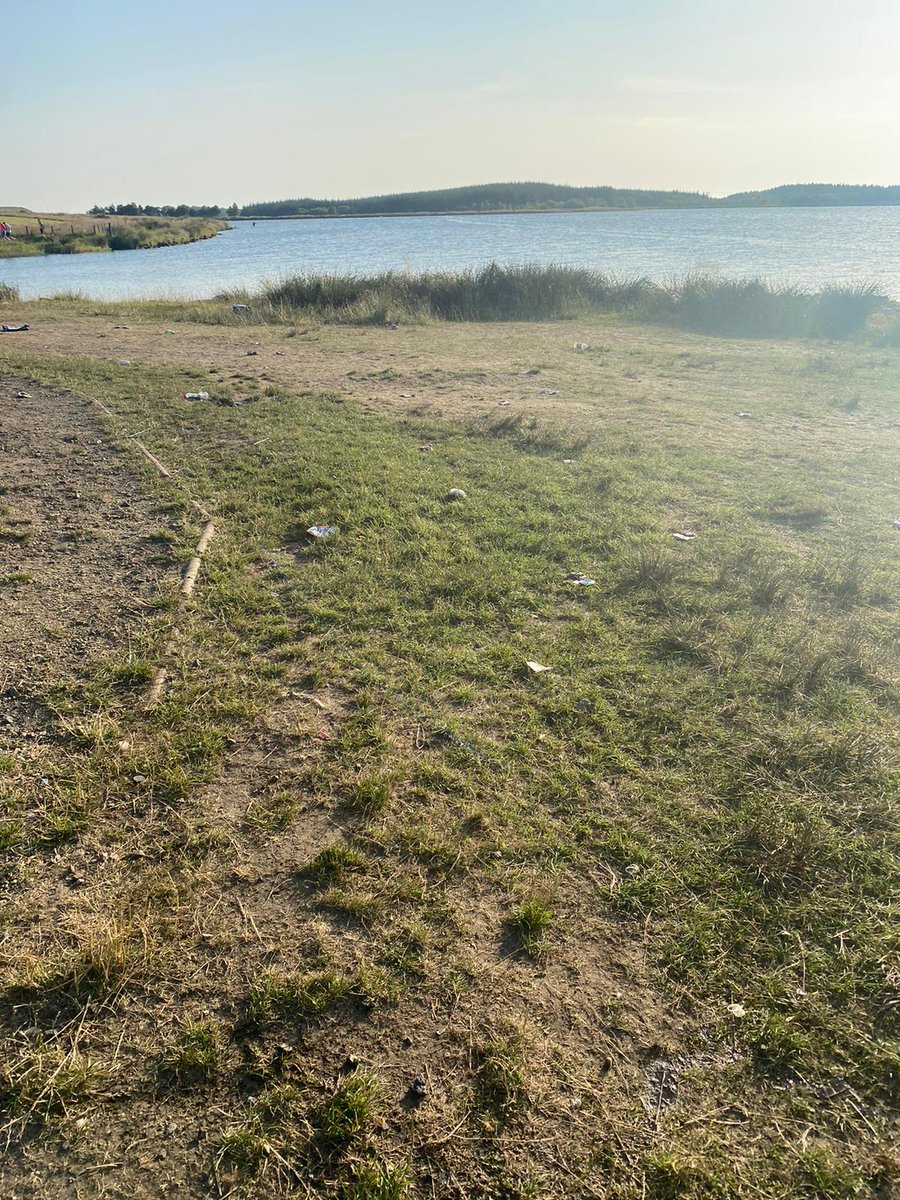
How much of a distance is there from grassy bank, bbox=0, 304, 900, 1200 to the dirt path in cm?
22

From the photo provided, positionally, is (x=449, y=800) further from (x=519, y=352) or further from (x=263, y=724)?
(x=519, y=352)

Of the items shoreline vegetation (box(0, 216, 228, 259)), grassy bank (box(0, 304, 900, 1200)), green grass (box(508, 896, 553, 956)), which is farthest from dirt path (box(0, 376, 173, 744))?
shoreline vegetation (box(0, 216, 228, 259))

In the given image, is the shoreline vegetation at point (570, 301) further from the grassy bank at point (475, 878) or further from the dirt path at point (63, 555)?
the grassy bank at point (475, 878)

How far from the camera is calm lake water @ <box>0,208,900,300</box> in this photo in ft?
77.9

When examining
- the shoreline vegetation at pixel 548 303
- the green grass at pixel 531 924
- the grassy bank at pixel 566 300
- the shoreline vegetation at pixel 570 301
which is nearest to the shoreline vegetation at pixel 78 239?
the shoreline vegetation at pixel 548 303

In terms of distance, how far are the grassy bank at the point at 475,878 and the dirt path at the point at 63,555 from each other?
22cm

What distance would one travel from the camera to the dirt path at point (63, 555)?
332cm

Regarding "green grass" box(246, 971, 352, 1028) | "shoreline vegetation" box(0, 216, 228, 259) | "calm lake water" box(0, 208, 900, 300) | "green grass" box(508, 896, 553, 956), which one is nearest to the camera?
"green grass" box(246, 971, 352, 1028)

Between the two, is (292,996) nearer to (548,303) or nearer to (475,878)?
(475,878)

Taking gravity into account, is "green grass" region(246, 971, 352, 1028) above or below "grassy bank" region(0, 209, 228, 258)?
below

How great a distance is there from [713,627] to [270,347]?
35.8 ft

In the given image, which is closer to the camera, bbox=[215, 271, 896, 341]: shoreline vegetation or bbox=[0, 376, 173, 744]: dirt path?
bbox=[0, 376, 173, 744]: dirt path

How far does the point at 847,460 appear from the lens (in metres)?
7.02

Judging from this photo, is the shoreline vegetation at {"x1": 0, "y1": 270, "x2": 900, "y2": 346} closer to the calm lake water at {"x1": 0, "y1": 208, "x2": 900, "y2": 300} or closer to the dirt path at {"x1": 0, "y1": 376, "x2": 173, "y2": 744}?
the calm lake water at {"x1": 0, "y1": 208, "x2": 900, "y2": 300}
